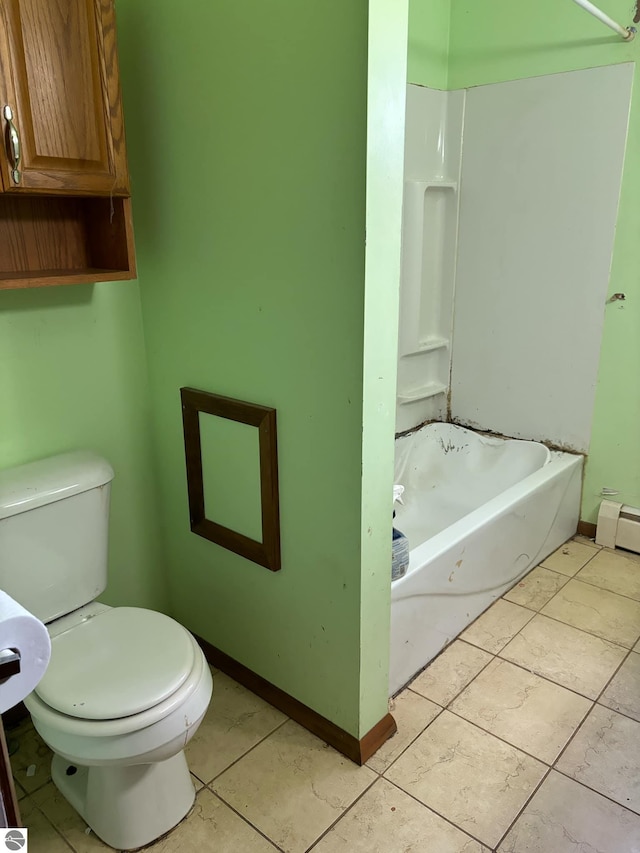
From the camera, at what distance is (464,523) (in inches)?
85.8

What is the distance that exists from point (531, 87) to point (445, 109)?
0.40 metres

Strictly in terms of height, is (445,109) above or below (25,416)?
above

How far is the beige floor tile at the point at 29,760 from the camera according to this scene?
1651 mm

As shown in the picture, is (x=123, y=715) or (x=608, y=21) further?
(x=608, y=21)

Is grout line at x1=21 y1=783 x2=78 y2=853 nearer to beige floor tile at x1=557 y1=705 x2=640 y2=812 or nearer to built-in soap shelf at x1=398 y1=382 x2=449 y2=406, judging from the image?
beige floor tile at x1=557 y1=705 x2=640 y2=812

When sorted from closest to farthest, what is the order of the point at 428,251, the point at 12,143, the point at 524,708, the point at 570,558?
the point at 12,143
the point at 524,708
the point at 570,558
the point at 428,251

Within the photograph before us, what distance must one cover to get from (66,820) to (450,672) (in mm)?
1165

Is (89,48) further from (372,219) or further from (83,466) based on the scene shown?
(83,466)

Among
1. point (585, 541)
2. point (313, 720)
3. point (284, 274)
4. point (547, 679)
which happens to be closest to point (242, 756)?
point (313, 720)

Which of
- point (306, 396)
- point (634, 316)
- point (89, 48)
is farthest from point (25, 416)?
point (634, 316)

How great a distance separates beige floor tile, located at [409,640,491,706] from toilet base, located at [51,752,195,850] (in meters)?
0.78

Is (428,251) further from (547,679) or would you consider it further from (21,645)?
(21,645)

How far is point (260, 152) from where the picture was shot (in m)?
1.46

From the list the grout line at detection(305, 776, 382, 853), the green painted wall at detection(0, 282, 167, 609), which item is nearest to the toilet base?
the grout line at detection(305, 776, 382, 853)
